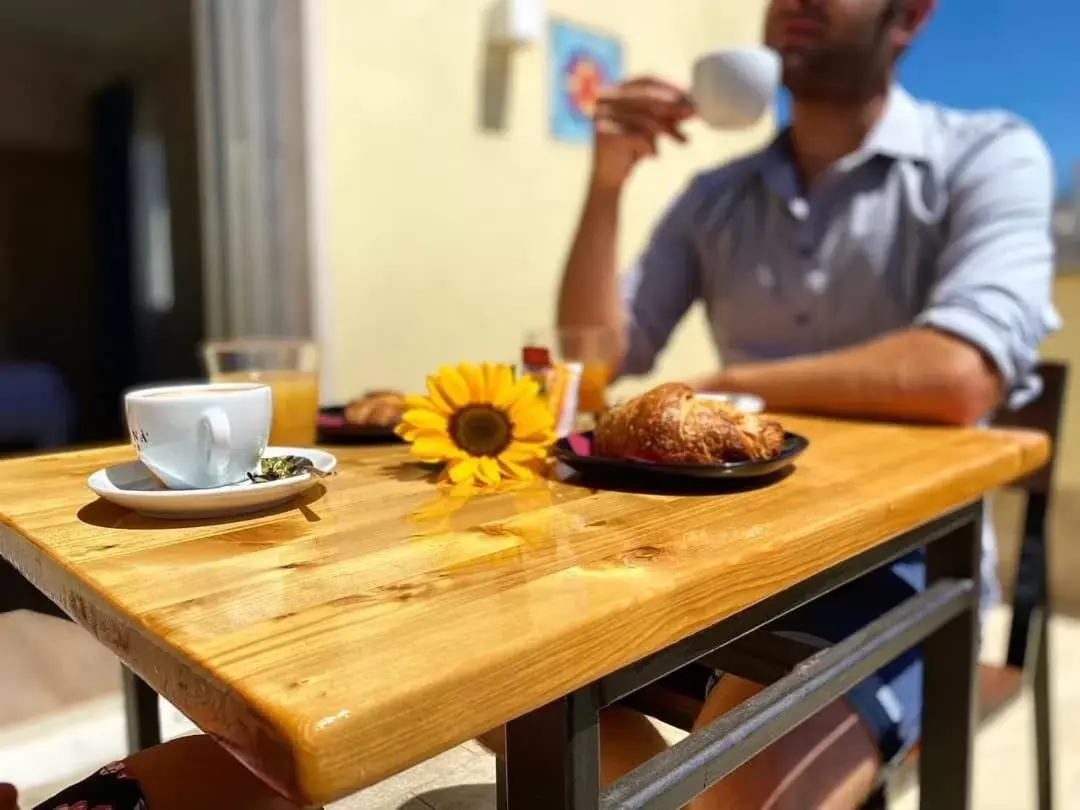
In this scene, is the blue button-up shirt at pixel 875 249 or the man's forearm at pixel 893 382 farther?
the blue button-up shirt at pixel 875 249

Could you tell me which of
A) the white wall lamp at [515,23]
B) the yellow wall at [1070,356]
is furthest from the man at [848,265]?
the yellow wall at [1070,356]

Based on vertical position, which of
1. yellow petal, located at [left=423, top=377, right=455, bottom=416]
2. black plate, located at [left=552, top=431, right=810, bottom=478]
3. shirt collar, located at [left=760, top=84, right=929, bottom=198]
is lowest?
black plate, located at [left=552, top=431, right=810, bottom=478]

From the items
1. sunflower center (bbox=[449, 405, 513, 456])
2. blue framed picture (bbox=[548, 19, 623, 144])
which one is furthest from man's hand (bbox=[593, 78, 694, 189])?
blue framed picture (bbox=[548, 19, 623, 144])

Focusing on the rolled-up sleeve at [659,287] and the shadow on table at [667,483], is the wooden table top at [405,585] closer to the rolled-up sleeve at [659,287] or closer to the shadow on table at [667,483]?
the shadow on table at [667,483]

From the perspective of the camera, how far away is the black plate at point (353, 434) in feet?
2.78

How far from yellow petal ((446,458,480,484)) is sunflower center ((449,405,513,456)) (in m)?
0.01

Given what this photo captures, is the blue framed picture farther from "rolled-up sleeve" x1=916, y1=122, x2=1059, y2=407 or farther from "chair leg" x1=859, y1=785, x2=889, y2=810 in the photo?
"chair leg" x1=859, y1=785, x2=889, y2=810

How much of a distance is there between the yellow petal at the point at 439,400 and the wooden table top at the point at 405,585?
6cm

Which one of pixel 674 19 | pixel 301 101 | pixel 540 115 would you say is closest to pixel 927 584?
pixel 301 101

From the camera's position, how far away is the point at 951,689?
79 centimetres

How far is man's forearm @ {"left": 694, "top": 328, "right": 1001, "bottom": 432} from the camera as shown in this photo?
0.91m

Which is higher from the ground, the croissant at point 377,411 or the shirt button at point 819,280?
the shirt button at point 819,280

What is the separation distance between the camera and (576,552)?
0.47 meters

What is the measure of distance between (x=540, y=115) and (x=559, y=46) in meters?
0.24
